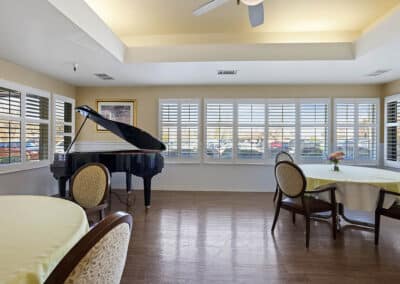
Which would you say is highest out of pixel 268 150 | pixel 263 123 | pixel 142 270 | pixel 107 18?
pixel 107 18

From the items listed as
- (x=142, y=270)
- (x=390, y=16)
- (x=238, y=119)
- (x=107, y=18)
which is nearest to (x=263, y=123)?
(x=238, y=119)

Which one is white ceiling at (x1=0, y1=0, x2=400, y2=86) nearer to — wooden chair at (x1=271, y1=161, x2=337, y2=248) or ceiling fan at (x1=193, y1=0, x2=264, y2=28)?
ceiling fan at (x1=193, y1=0, x2=264, y2=28)

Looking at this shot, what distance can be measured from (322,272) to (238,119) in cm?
397

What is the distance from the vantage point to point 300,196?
10.1 ft

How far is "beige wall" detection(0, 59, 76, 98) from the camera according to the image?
4.09m

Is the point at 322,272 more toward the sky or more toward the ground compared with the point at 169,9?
more toward the ground

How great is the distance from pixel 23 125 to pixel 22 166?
2.27 ft

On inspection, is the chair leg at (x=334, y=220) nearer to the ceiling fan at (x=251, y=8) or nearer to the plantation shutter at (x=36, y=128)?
the ceiling fan at (x=251, y=8)

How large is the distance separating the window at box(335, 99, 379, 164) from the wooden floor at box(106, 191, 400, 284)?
7.86ft

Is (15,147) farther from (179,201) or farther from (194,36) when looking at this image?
(194,36)

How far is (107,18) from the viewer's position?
12.1 feet

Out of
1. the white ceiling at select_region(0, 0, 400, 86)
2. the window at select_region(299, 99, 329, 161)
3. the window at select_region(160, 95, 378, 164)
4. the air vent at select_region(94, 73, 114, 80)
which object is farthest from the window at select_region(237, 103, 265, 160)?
the air vent at select_region(94, 73, 114, 80)

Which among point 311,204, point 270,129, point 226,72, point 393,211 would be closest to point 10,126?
point 226,72

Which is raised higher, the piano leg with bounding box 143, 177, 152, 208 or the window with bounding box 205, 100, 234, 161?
the window with bounding box 205, 100, 234, 161
